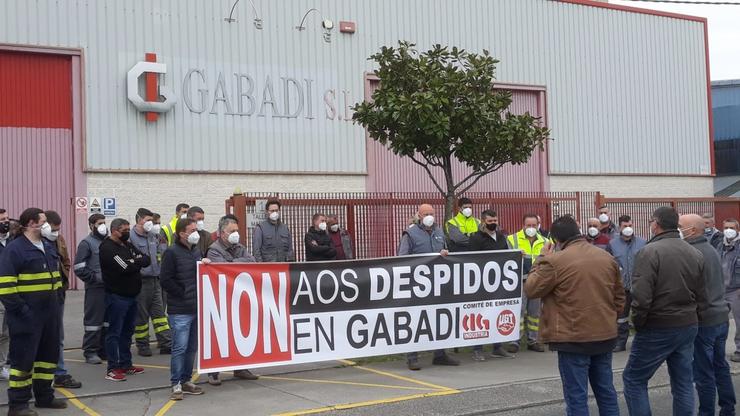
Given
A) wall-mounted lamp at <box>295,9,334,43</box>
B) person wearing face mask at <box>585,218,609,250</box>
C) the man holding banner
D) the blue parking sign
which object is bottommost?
the man holding banner

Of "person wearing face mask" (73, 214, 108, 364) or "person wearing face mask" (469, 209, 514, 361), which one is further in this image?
"person wearing face mask" (469, 209, 514, 361)

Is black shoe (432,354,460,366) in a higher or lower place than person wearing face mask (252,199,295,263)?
lower

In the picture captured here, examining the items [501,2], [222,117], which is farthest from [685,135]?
[222,117]

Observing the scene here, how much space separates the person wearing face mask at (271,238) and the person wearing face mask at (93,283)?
10.1 feet

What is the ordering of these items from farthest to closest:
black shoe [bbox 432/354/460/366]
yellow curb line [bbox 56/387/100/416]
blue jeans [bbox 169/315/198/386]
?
black shoe [bbox 432/354/460/366] < blue jeans [bbox 169/315/198/386] < yellow curb line [bbox 56/387/100/416]

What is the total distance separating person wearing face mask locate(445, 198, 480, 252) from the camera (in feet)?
38.7

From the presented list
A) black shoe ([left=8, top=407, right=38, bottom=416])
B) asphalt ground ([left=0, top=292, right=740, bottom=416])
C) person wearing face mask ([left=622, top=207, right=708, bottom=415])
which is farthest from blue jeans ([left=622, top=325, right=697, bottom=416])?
black shoe ([left=8, top=407, right=38, bottom=416])

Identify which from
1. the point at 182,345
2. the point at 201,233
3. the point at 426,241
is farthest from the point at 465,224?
the point at 182,345

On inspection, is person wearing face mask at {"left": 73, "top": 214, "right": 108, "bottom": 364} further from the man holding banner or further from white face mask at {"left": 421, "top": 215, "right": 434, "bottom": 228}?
the man holding banner

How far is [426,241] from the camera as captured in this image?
11117 mm

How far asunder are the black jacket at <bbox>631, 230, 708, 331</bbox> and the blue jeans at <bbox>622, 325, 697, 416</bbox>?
97 mm

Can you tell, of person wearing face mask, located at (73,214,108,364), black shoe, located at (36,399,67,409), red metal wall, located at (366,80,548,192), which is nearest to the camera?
black shoe, located at (36,399,67,409)

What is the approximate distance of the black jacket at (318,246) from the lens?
1384cm

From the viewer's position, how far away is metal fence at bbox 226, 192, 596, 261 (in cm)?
1498
